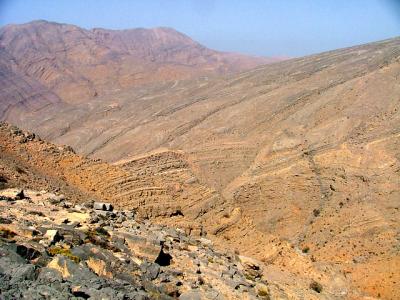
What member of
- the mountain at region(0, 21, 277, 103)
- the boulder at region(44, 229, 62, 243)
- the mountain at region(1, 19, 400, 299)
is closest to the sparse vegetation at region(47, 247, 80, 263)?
the boulder at region(44, 229, 62, 243)

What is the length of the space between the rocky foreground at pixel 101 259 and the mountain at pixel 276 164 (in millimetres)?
1890

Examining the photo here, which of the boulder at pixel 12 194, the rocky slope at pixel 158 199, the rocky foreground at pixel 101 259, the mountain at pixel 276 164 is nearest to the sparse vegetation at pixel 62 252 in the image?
the rocky foreground at pixel 101 259

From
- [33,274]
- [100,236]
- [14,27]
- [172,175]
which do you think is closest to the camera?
[33,274]

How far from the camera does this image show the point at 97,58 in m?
98.5

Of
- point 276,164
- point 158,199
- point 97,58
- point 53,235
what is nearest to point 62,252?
point 53,235

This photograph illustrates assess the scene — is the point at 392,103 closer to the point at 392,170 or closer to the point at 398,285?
the point at 392,170

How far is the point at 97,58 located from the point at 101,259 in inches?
3676

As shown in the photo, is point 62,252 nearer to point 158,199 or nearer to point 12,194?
point 12,194

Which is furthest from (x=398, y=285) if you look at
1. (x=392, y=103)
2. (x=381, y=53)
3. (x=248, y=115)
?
(x=381, y=53)

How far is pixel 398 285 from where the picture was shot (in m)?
18.0

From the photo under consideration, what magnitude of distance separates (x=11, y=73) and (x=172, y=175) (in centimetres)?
6786

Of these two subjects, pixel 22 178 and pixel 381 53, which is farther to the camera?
pixel 381 53

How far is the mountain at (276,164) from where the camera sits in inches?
693

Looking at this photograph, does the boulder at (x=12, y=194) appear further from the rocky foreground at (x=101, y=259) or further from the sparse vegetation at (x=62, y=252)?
the sparse vegetation at (x=62, y=252)
